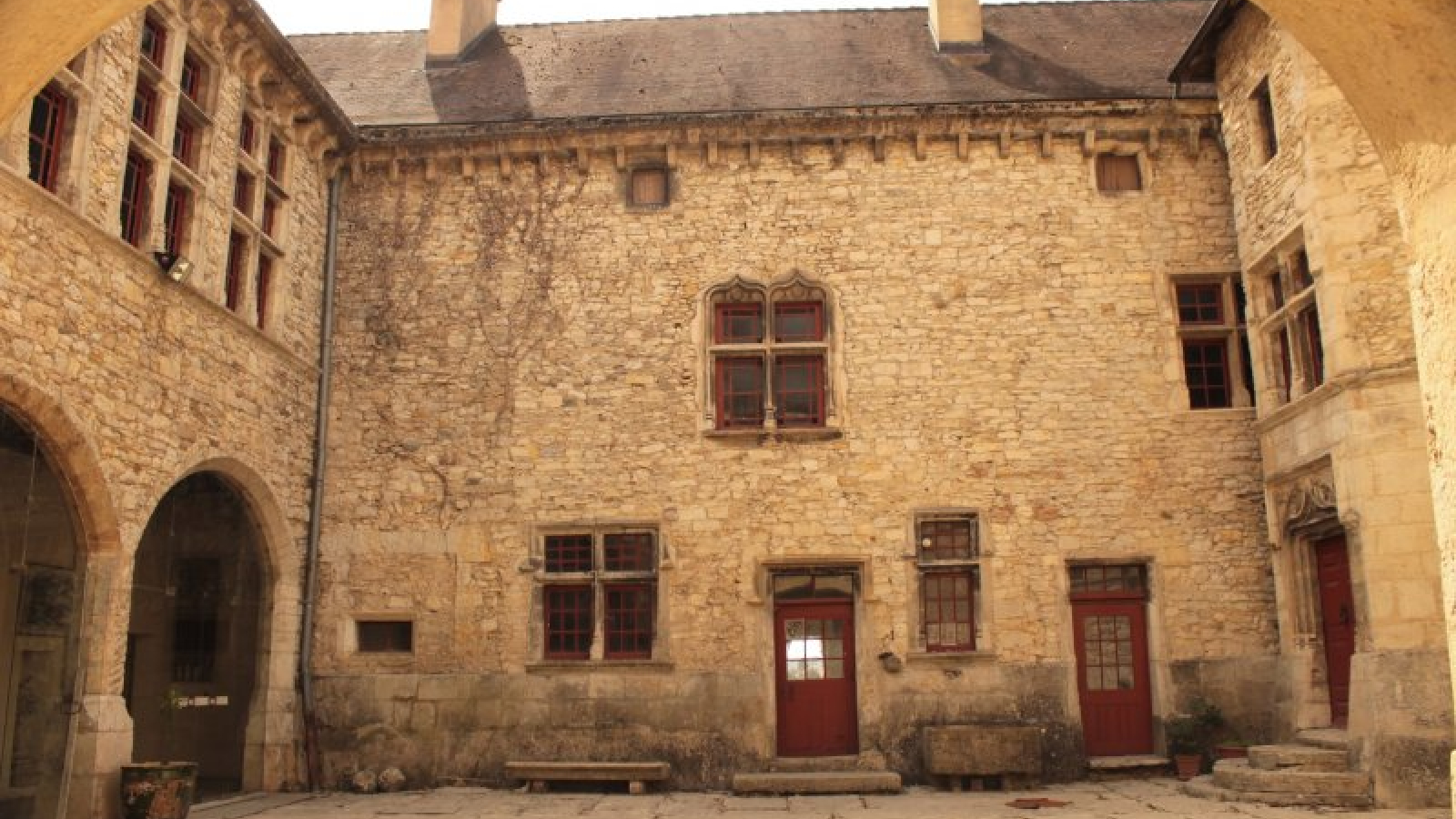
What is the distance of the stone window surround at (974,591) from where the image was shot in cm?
1023

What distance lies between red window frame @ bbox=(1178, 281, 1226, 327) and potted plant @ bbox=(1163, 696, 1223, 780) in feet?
11.6

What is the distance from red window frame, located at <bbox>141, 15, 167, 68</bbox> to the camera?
8.73 metres

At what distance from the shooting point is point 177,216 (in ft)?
30.2

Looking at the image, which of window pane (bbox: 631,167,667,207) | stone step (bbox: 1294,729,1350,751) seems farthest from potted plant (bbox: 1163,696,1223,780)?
window pane (bbox: 631,167,667,207)

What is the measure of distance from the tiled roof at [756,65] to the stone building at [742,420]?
14 cm

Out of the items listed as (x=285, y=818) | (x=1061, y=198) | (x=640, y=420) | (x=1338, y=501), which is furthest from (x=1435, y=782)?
(x=285, y=818)

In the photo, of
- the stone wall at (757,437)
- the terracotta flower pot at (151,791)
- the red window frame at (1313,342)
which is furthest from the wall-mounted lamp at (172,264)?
the red window frame at (1313,342)

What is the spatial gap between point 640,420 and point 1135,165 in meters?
5.42

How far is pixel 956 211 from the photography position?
11164 millimetres

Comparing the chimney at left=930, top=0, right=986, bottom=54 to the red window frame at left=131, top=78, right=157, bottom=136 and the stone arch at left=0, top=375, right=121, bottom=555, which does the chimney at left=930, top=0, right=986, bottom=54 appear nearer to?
the red window frame at left=131, top=78, right=157, bottom=136

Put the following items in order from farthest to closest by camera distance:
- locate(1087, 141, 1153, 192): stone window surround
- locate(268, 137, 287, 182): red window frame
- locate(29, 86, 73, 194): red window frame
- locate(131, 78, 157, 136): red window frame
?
locate(1087, 141, 1153, 192): stone window surround
locate(268, 137, 287, 182): red window frame
locate(131, 78, 157, 136): red window frame
locate(29, 86, 73, 194): red window frame

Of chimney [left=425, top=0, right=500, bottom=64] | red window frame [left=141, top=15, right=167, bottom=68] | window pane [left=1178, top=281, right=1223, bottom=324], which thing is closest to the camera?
red window frame [left=141, top=15, right=167, bottom=68]

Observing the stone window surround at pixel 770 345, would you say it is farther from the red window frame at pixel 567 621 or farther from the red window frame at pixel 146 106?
the red window frame at pixel 146 106

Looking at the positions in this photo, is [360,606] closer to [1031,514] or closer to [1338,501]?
[1031,514]
